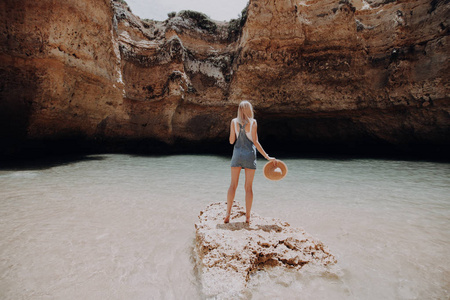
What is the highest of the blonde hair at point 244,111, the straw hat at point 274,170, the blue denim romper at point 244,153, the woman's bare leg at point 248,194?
the blonde hair at point 244,111

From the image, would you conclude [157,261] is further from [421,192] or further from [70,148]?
[70,148]

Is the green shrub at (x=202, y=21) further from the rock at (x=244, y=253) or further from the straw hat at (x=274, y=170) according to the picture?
the rock at (x=244, y=253)

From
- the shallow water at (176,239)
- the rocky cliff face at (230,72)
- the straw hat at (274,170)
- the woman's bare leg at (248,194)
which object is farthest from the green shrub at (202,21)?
the woman's bare leg at (248,194)

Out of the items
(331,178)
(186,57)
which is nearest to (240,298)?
(331,178)

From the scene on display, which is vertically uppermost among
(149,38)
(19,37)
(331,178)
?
(149,38)

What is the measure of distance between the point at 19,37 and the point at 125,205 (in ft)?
20.7

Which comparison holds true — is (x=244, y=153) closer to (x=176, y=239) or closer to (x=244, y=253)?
(x=244, y=253)

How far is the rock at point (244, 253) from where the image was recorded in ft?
5.01

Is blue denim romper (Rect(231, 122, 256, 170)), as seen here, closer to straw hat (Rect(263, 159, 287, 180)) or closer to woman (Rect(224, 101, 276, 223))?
woman (Rect(224, 101, 276, 223))

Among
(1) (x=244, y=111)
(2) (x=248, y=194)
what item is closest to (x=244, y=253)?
(2) (x=248, y=194)

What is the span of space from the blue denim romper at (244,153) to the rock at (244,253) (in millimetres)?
621

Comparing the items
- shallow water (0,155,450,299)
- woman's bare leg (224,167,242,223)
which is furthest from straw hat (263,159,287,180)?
shallow water (0,155,450,299)

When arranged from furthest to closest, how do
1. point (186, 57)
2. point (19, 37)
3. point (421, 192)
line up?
1. point (186, 57)
2. point (19, 37)
3. point (421, 192)

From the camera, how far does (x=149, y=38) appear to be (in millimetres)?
12320
